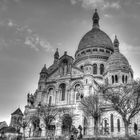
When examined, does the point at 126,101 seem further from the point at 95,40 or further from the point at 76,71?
the point at 95,40

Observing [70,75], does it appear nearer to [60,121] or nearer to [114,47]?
[60,121]

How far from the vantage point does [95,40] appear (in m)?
79.6

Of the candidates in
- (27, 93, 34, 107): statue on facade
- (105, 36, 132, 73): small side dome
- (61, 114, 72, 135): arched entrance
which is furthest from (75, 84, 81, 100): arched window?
(27, 93, 34, 107): statue on facade

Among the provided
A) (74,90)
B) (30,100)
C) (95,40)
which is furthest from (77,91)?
(95,40)

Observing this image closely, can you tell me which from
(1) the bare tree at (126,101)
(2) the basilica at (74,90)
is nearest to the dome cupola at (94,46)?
(2) the basilica at (74,90)

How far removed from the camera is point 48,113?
4728 cm

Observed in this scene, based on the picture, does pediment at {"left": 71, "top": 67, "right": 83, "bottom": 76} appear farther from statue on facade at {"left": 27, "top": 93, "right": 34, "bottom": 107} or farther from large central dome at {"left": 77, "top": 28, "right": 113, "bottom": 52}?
large central dome at {"left": 77, "top": 28, "right": 113, "bottom": 52}

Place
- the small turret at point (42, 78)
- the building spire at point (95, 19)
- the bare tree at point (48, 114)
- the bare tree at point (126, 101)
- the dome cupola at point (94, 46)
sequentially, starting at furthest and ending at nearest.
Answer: the building spire at point (95, 19) → the dome cupola at point (94, 46) → the small turret at point (42, 78) → the bare tree at point (48, 114) → the bare tree at point (126, 101)

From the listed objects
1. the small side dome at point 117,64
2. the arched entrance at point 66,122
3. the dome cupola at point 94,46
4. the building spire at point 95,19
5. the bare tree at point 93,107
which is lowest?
the arched entrance at point 66,122

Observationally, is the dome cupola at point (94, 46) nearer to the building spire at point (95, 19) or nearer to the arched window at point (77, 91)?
the building spire at point (95, 19)

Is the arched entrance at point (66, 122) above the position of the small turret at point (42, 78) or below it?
below

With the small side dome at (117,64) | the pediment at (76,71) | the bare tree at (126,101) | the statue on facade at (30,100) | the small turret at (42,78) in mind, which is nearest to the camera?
the bare tree at (126,101)

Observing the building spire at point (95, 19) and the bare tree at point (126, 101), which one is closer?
the bare tree at point (126, 101)

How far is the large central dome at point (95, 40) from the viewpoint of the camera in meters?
78.1
